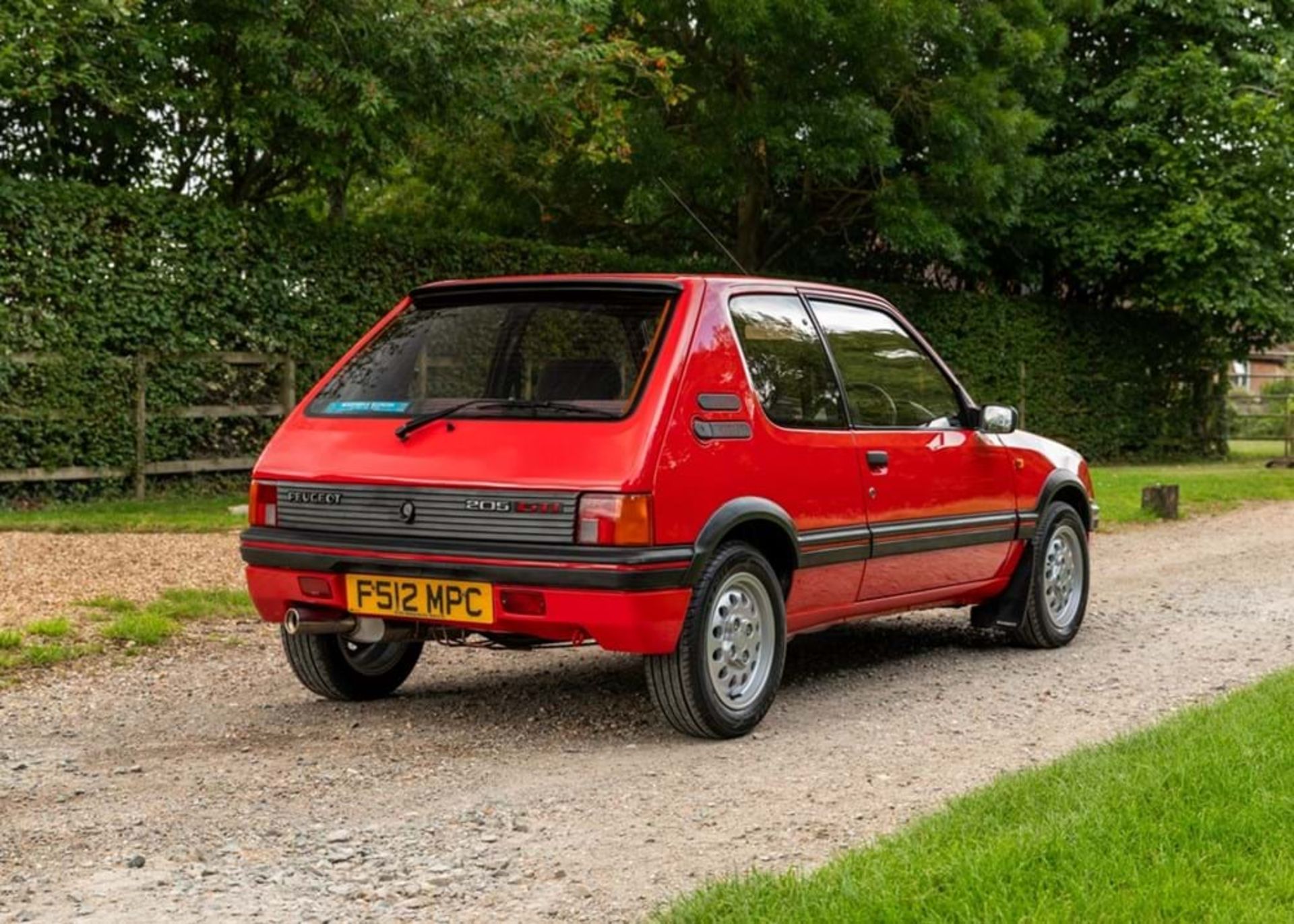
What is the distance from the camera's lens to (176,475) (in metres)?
15.5

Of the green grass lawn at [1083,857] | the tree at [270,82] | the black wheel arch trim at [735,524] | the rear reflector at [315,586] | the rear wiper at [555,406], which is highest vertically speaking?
the tree at [270,82]

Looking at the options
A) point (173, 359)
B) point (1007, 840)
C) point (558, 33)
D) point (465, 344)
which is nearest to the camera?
point (1007, 840)

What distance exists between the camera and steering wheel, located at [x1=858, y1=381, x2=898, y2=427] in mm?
7289

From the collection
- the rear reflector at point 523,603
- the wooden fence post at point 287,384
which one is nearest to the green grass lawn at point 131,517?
the wooden fence post at point 287,384

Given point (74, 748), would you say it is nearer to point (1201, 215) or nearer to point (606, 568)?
point (606, 568)

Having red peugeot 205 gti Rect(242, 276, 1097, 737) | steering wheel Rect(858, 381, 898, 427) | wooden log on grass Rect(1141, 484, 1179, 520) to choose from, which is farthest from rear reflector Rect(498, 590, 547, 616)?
wooden log on grass Rect(1141, 484, 1179, 520)

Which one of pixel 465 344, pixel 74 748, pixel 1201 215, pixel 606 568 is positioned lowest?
pixel 74 748

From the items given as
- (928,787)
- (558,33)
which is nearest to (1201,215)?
(558,33)

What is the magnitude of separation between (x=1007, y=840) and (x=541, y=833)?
139 cm

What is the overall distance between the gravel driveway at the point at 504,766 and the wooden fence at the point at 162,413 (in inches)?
247

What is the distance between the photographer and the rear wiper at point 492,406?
594 cm

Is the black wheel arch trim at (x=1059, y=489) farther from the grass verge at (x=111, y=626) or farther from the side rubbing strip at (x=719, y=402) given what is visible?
the grass verge at (x=111, y=626)

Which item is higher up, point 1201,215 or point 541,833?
point 1201,215

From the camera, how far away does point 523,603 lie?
225 inches
